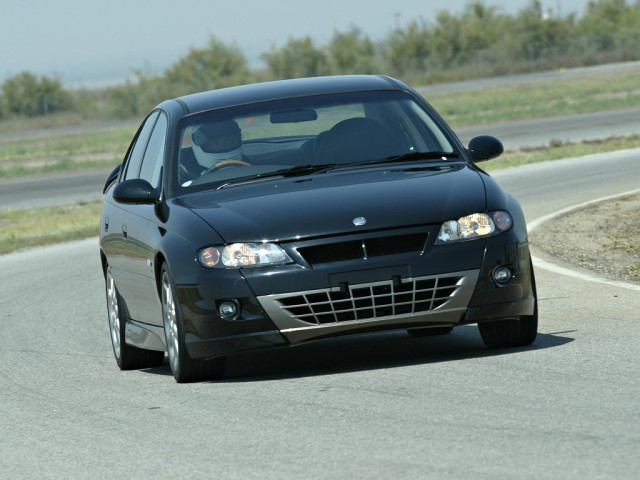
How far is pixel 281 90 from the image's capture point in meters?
9.43

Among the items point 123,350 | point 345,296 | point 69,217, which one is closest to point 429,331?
point 345,296

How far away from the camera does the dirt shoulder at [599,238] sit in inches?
500

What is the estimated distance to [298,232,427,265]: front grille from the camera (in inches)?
300

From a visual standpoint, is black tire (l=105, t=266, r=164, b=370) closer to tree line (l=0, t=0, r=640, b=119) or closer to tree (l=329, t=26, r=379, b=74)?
tree line (l=0, t=0, r=640, b=119)

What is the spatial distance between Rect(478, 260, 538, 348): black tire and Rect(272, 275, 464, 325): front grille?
0.55m

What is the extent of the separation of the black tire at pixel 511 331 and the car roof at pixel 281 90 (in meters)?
1.93

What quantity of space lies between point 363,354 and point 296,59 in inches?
3934

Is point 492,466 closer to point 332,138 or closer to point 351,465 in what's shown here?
point 351,465

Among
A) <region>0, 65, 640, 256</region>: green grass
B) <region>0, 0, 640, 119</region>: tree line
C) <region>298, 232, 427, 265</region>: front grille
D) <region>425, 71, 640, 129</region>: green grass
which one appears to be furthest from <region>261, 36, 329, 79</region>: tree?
<region>298, 232, 427, 265</region>: front grille

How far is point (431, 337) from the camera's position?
9.51 metres

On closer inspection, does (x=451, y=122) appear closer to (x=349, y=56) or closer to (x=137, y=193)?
(x=137, y=193)

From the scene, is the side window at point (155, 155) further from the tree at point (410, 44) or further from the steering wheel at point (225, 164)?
the tree at point (410, 44)

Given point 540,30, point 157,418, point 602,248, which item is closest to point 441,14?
point 540,30

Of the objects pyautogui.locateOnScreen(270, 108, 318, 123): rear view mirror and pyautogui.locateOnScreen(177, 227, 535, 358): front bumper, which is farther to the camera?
pyautogui.locateOnScreen(270, 108, 318, 123): rear view mirror
